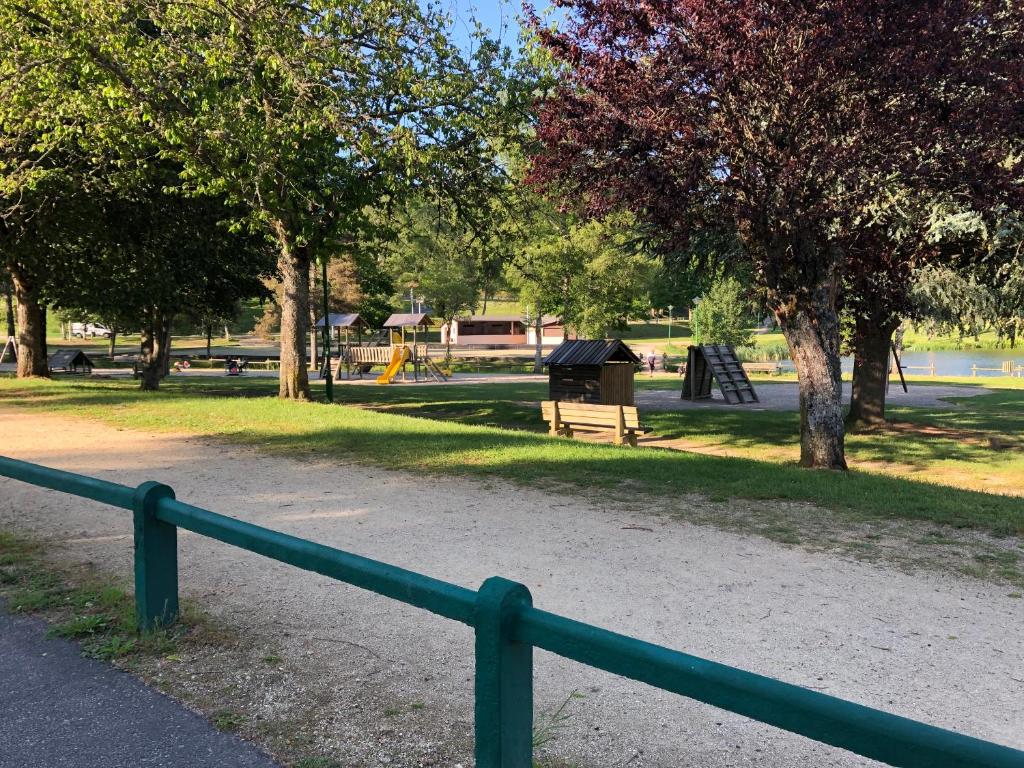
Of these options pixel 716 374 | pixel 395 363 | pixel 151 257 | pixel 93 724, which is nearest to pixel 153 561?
pixel 93 724

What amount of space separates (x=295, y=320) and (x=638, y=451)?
9972 millimetres

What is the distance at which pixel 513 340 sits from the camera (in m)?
82.4

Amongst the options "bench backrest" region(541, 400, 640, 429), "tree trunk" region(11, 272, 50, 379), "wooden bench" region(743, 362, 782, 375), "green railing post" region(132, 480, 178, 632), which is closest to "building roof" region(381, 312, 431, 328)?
"wooden bench" region(743, 362, 782, 375)

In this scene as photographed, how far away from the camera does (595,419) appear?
49.4 feet

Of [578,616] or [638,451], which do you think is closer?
[578,616]

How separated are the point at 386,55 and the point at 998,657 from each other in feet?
44.5

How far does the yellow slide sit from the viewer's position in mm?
35031

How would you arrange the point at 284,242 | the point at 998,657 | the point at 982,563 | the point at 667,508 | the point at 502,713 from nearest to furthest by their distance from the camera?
the point at 502,713 → the point at 998,657 → the point at 982,563 → the point at 667,508 → the point at 284,242

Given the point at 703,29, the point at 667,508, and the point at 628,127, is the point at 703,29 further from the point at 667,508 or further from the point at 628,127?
the point at 667,508

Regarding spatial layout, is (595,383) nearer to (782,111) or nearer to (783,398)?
(782,111)

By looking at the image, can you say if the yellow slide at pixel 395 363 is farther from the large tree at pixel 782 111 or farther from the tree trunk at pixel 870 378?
the large tree at pixel 782 111

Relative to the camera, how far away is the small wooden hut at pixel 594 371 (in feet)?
62.2

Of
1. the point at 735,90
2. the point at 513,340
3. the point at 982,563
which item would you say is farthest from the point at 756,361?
the point at 982,563

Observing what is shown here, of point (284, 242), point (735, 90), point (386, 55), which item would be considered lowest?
point (284, 242)
